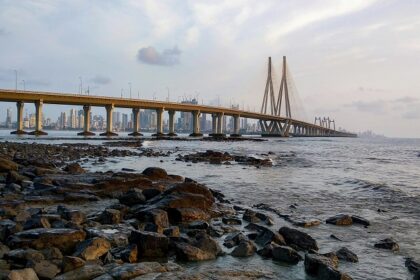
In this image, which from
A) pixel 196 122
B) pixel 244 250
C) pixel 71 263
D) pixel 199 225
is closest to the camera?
pixel 71 263

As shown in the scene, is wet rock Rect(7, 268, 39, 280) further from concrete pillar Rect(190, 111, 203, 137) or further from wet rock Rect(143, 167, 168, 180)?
concrete pillar Rect(190, 111, 203, 137)

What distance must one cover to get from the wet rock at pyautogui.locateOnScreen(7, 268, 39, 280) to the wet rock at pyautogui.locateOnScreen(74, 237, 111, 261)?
125cm

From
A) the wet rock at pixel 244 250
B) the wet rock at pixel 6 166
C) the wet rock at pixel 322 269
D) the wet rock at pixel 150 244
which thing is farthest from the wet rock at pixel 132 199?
the wet rock at pixel 6 166

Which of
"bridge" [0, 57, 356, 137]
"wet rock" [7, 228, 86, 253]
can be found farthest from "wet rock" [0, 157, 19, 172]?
"bridge" [0, 57, 356, 137]

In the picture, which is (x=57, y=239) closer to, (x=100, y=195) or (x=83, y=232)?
(x=83, y=232)

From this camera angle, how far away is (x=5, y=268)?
20.0 feet

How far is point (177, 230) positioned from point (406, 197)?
12408 mm

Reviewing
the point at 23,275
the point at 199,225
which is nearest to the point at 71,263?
the point at 23,275

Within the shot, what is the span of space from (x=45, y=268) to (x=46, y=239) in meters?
1.34

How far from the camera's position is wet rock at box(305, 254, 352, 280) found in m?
6.43

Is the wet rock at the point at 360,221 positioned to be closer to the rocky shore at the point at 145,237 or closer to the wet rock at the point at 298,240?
the rocky shore at the point at 145,237

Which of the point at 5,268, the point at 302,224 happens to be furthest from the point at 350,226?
the point at 5,268

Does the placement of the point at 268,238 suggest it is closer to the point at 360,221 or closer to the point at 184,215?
the point at 184,215

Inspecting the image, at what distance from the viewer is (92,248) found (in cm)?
704
